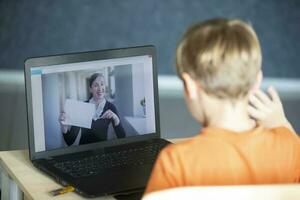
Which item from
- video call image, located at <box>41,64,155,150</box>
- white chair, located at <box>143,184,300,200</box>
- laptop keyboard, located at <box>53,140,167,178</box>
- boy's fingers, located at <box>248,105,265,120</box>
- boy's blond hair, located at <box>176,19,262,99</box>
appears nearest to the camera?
white chair, located at <box>143,184,300,200</box>

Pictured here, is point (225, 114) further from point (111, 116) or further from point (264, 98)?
point (111, 116)

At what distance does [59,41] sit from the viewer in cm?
364

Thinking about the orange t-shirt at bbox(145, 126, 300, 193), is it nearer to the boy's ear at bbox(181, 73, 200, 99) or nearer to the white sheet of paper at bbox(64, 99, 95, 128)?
the boy's ear at bbox(181, 73, 200, 99)

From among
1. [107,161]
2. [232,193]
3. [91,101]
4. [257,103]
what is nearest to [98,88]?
[91,101]

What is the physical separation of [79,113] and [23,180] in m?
0.26

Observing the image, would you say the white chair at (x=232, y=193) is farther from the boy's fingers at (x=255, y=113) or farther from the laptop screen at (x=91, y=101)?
the laptop screen at (x=91, y=101)

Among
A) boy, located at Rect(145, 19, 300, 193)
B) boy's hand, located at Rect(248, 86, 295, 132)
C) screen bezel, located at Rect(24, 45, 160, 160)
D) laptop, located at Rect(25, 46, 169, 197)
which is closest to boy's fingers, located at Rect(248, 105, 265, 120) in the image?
boy's hand, located at Rect(248, 86, 295, 132)

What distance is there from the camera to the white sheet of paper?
1790 millimetres

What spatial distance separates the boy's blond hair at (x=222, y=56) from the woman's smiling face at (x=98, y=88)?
0.58 meters

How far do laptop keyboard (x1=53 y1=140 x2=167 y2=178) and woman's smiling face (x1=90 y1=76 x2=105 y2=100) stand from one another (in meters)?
0.16

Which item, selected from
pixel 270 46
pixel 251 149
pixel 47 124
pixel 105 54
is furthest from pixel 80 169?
pixel 270 46

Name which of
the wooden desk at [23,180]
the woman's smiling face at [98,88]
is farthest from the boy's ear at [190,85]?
the woman's smiling face at [98,88]

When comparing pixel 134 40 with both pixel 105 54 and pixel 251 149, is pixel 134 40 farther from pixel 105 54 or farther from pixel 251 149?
pixel 251 149

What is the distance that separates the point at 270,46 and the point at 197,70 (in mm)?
2783
